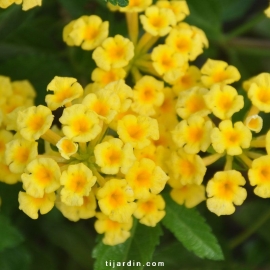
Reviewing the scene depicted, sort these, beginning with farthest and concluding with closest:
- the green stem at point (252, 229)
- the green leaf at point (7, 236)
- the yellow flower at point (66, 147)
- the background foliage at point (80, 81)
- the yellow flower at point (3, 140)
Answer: the green stem at point (252, 229)
the background foliage at point (80, 81)
the green leaf at point (7, 236)
the yellow flower at point (3, 140)
the yellow flower at point (66, 147)

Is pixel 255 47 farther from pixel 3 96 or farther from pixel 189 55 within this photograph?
pixel 3 96

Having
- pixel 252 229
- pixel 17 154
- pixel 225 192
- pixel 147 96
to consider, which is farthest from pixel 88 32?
pixel 252 229

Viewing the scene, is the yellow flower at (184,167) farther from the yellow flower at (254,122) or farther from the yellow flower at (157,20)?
the yellow flower at (157,20)

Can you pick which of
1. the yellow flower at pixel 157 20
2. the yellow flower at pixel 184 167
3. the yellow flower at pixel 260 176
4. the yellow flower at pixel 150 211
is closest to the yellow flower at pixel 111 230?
the yellow flower at pixel 150 211

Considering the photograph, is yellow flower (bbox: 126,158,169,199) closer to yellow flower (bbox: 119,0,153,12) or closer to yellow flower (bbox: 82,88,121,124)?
yellow flower (bbox: 82,88,121,124)

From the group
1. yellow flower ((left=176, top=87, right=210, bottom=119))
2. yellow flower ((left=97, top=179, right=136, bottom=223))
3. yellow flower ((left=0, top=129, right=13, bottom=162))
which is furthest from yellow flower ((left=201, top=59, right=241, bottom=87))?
yellow flower ((left=0, top=129, right=13, bottom=162))

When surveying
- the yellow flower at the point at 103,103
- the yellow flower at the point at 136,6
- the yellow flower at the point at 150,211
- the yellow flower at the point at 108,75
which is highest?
the yellow flower at the point at 136,6

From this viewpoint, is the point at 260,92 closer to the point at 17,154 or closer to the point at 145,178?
the point at 145,178
